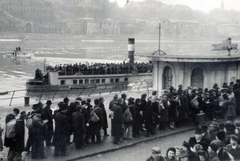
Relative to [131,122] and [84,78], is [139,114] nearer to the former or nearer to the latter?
[131,122]

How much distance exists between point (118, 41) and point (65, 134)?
15655 centimetres

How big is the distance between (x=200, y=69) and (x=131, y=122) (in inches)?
296

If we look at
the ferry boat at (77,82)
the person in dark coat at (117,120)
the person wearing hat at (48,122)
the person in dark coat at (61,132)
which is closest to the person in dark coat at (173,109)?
the person in dark coat at (117,120)

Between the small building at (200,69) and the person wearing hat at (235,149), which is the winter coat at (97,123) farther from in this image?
the small building at (200,69)

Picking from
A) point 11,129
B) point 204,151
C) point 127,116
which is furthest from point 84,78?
point 204,151

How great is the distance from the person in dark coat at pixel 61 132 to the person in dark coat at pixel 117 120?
1.64 meters

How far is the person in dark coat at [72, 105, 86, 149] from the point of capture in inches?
343

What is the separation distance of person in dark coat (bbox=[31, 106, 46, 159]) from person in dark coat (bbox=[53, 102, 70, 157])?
1.29 feet

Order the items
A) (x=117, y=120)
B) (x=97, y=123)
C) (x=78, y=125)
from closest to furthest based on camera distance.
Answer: (x=78, y=125) → (x=97, y=123) → (x=117, y=120)

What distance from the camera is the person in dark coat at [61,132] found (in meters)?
8.35

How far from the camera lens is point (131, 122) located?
9.73 m

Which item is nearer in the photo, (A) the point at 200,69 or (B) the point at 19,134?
(B) the point at 19,134

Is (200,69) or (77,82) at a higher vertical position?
(200,69)

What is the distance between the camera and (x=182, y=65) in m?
15.8
